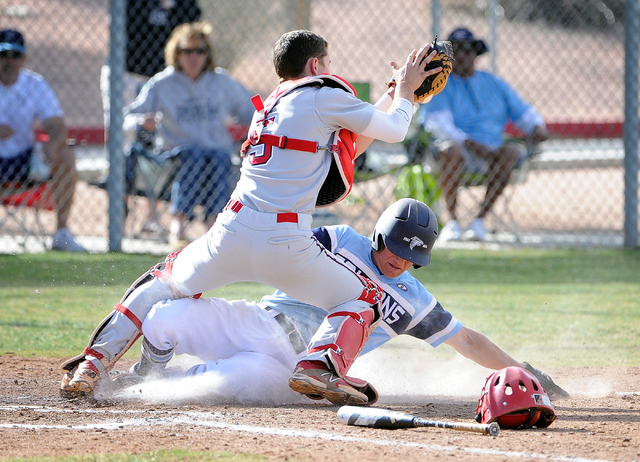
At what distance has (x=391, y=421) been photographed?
12.6ft

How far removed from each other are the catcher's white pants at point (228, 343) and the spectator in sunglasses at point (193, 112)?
452cm

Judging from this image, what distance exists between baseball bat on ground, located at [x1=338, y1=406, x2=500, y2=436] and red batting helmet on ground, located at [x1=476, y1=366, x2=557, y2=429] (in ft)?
0.35

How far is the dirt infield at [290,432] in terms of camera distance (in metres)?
3.47

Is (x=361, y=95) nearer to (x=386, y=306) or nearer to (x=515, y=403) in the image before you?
(x=386, y=306)

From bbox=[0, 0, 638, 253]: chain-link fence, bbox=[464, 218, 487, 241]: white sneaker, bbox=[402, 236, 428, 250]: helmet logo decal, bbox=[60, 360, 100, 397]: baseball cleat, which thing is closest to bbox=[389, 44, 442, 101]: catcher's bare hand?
bbox=[402, 236, 428, 250]: helmet logo decal

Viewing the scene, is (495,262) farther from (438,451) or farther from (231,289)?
(438,451)

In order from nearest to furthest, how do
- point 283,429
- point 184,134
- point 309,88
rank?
point 283,429 → point 309,88 → point 184,134

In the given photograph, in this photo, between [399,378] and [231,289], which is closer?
[399,378]

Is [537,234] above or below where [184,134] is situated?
below

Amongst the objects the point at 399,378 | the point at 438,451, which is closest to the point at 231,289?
the point at 399,378

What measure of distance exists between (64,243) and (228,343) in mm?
4619

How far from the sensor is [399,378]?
17.8 ft

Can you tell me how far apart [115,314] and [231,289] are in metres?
3.02

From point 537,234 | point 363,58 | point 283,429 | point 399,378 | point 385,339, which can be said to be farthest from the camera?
point 363,58
